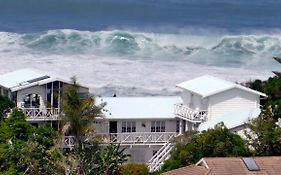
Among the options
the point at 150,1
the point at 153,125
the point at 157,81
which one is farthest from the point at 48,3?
the point at 153,125

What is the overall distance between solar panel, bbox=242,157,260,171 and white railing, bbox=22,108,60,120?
1051 centimetres

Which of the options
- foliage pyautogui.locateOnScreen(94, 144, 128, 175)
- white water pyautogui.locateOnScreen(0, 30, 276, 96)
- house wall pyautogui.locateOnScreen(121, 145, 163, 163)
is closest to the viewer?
foliage pyautogui.locateOnScreen(94, 144, 128, 175)

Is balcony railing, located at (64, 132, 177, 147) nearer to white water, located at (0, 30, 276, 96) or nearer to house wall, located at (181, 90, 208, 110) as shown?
house wall, located at (181, 90, 208, 110)

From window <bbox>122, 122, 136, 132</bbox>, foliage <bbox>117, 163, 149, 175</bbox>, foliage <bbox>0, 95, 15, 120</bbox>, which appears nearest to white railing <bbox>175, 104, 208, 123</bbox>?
window <bbox>122, 122, 136, 132</bbox>

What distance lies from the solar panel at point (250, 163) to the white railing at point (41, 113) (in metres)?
10.5

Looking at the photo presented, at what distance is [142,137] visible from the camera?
53500mm

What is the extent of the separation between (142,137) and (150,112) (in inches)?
60.9

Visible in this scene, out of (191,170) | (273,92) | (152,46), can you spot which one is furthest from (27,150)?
(152,46)

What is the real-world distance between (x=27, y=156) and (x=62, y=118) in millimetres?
3239

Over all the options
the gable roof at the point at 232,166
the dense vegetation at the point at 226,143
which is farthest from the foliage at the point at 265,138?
the gable roof at the point at 232,166

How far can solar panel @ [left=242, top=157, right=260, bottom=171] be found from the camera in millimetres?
44031

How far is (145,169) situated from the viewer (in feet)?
163

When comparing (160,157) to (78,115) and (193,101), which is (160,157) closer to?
(193,101)

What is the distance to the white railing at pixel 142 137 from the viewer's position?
53031mm
